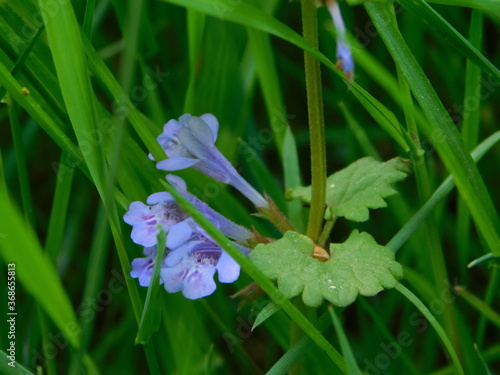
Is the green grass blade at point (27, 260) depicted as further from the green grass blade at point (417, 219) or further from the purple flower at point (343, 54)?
the green grass blade at point (417, 219)

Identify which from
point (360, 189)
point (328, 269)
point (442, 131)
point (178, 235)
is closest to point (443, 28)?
point (442, 131)

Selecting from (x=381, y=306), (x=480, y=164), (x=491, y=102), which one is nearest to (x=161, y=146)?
(x=381, y=306)

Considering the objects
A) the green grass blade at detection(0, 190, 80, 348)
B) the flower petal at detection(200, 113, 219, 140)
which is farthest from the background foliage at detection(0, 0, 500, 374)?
the flower petal at detection(200, 113, 219, 140)

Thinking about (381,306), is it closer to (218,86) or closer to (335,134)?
(335,134)

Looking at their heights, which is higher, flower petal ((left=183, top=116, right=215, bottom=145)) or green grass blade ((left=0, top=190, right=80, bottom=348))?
flower petal ((left=183, top=116, right=215, bottom=145))

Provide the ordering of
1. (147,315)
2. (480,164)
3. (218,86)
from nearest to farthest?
(147,315) → (218,86) → (480,164)

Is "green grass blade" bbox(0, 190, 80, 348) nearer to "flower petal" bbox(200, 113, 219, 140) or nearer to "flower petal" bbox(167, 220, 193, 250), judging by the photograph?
"flower petal" bbox(167, 220, 193, 250)
